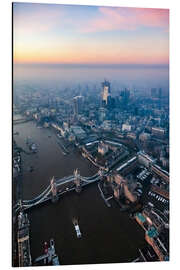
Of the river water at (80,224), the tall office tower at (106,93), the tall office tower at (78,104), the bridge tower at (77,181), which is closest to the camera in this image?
the river water at (80,224)

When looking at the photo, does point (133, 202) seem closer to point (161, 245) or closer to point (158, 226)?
point (158, 226)

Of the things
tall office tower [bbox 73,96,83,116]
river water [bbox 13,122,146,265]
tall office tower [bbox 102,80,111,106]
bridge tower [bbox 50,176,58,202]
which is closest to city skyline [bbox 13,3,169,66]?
tall office tower [bbox 102,80,111,106]

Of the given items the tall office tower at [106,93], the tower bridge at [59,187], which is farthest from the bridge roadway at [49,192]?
the tall office tower at [106,93]

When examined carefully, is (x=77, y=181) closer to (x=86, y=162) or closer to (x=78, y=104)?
(x=86, y=162)

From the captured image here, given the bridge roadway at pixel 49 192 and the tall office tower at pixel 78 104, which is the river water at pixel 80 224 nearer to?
the bridge roadway at pixel 49 192

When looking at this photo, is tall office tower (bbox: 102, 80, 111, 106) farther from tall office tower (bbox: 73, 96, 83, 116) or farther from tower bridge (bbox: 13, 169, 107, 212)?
tower bridge (bbox: 13, 169, 107, 212)
